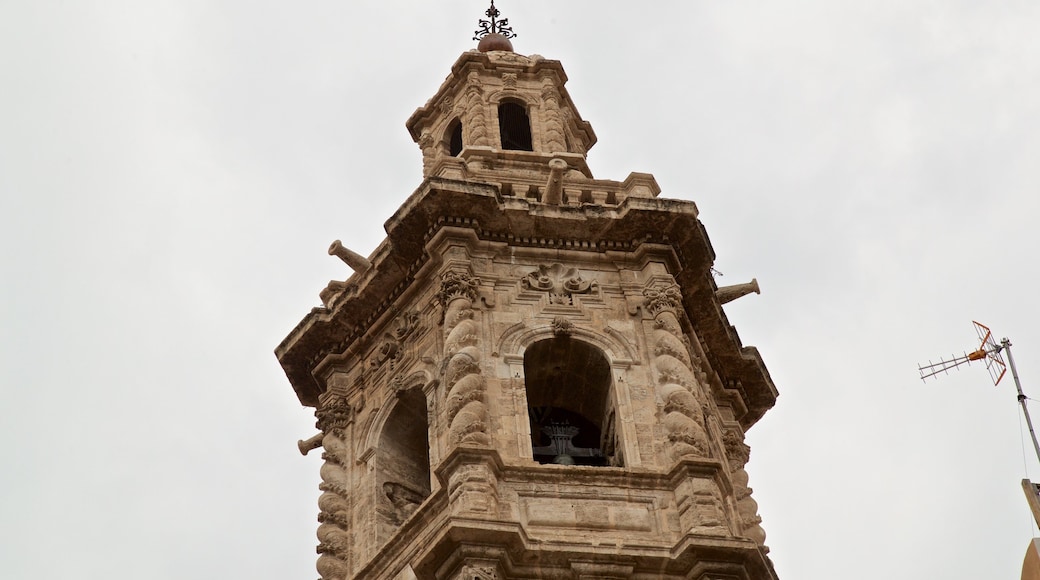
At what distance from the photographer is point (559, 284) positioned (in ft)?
71.7

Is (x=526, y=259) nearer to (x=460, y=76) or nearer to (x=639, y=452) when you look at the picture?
(x=639, y=452)

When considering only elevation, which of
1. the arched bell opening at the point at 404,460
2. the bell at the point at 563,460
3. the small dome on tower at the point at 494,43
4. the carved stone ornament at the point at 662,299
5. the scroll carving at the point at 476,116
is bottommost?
the bell at the point at 563,460

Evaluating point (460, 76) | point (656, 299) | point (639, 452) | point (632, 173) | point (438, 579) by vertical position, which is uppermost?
point (460, 76)

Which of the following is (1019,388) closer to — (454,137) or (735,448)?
(735,448)

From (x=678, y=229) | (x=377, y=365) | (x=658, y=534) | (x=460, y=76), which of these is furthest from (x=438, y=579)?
(x=460, y=76)

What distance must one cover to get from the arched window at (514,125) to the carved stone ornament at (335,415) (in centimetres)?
674

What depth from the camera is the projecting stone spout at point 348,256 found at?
23.1m

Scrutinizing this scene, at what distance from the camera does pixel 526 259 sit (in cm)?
2214

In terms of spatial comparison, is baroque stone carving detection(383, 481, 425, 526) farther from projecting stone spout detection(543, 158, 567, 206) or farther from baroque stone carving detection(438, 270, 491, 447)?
projecting stone spout detection(543, 158, 567, 206)

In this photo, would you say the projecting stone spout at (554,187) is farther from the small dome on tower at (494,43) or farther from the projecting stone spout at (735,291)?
the small dome on tower at (494,43)

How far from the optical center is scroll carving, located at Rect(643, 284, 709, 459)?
19625mm

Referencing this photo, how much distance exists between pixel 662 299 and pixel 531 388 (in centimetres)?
200

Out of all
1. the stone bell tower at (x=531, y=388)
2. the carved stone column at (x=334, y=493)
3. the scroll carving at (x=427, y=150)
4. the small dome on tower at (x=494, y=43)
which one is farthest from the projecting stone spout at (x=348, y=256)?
the small dome on tower at (x=494, y=43)

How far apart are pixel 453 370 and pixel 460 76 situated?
8.94 metres
